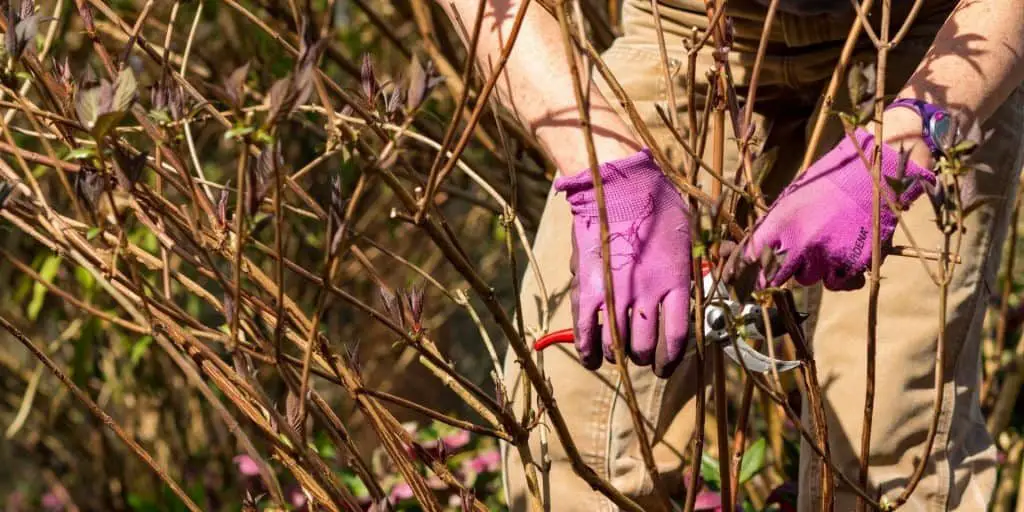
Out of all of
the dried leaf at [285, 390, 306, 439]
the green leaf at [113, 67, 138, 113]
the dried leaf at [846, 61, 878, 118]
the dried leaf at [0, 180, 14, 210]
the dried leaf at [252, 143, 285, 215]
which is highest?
the dried leaf at [846, 61, 878, 118]

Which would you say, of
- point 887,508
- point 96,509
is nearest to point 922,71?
point 887,508

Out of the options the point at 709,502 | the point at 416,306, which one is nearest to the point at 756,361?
the point at 416,306

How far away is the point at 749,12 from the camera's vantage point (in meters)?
1.53

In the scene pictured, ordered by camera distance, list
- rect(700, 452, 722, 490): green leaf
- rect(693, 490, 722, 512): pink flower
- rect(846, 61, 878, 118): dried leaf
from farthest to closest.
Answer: rect(700, 452, 722, 490): green leaf
rect(693, 490, 722, 512): pink flower
rect(846, 61, 878, 118): dried leaf

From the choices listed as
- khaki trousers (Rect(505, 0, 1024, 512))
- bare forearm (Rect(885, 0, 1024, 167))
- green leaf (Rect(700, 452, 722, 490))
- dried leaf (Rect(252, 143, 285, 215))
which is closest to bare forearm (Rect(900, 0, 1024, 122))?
bare forearm (Rect(885, 0, 1024, 167))

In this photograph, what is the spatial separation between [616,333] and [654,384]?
61cm

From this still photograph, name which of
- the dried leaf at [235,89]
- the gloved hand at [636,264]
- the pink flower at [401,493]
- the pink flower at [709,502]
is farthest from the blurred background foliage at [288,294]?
the dried leaf at [235,89]

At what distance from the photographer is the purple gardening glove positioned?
3.65ft

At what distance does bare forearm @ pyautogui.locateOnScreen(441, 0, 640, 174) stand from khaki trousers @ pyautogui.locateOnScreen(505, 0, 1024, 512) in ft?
0.92

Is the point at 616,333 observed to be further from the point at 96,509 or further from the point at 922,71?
the point at 96,509

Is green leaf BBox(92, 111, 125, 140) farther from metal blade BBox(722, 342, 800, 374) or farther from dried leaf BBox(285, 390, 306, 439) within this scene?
metal blade BBox(722, 342, 800, 374)

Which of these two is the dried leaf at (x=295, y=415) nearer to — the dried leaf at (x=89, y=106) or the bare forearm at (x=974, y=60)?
the dried leaf at (x=89, y=106)

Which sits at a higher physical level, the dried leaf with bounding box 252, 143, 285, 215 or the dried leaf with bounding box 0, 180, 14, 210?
the dried leaf with bounding box 252, 143, 285, 215

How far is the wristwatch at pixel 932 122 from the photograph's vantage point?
1.10 metres
